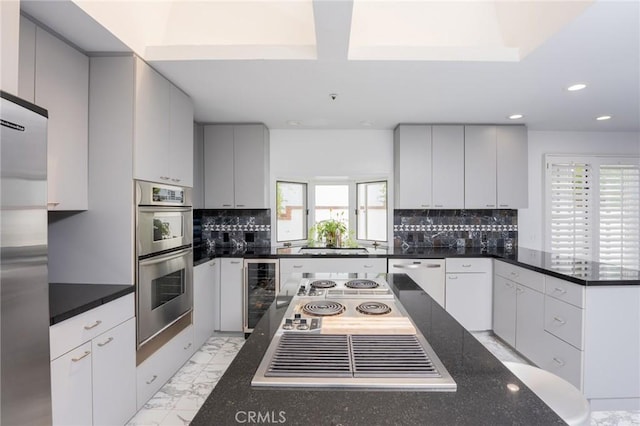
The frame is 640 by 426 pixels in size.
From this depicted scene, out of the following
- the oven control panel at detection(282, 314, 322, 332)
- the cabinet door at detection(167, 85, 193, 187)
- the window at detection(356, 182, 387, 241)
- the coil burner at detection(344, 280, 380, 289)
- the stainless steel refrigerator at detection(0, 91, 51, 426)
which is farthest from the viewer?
the window at detection(356, 182, 387, 241)

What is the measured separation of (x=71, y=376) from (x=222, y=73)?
208cm

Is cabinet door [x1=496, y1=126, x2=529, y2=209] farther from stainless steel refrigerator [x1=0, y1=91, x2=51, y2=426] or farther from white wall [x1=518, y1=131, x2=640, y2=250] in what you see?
stainless steel refrigerator [x1=0, y1=91, x2=51, y2=426]

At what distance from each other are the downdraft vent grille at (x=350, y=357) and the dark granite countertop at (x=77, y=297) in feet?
3.83

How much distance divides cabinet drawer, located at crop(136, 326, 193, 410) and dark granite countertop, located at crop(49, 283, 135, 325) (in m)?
0.58

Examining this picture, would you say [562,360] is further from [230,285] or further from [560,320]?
[230,285]

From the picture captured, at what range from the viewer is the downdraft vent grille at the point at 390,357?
0.92 metres

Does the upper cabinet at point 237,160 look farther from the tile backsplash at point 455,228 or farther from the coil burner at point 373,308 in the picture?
the coil burner at point 373,308

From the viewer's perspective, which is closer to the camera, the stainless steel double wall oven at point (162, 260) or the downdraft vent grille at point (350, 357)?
the downdraft vent grille at point (350, 357)

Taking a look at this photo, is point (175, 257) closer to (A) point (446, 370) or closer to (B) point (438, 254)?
(A) point (446, 370)

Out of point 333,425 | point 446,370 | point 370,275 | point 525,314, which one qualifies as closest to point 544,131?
point 525,314

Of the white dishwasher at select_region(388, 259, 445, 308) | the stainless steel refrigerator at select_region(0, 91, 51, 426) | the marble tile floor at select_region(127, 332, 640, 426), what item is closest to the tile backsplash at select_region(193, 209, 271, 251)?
the marble tile floor at select_region(127, 332, 640, 426)

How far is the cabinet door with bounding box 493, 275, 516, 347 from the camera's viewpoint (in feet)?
10.4

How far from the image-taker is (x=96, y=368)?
179cm

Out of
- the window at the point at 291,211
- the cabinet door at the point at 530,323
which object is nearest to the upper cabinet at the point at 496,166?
the cabinet door at the point at 530,323
